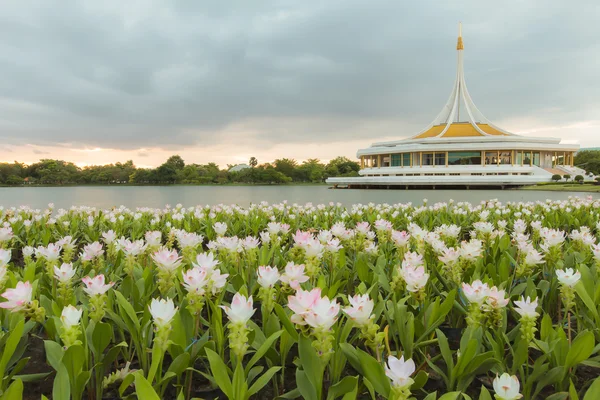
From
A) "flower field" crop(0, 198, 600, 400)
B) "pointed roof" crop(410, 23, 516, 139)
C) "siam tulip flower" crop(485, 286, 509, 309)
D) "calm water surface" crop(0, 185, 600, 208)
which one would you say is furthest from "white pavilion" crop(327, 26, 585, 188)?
"siam tulip flower" crop(485, 286, 509, 309)

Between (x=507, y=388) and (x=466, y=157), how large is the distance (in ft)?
155

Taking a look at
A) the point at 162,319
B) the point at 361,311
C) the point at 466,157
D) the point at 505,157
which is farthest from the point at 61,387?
the point at 505,157

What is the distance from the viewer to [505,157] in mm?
43812

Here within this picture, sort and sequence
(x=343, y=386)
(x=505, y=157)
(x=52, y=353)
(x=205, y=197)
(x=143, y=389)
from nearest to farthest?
(x=143, y=389) → (x=343, y=386) → (x=52, y=353) → (x=205, y=197) → (x=505, y=157)

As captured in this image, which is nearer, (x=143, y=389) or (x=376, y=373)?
(x=143, y=389)

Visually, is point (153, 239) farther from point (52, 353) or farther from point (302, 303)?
point (302, 303)

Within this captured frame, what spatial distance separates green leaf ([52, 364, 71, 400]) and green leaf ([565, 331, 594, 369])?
6.31 ft

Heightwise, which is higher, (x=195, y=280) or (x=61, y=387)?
(x=195, y=280)

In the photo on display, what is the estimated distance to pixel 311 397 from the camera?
4.66 ft

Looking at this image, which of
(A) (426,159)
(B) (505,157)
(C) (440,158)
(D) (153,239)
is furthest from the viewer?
(A) (426,159)

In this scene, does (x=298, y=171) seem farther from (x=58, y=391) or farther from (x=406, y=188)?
(x=58, y=391)

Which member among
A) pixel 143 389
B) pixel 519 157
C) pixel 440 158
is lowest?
pixel 143 389

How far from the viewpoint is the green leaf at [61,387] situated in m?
1.32

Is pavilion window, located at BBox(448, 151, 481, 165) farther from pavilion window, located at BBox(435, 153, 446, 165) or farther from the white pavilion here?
pavilion window, located at BBox(435, 153, 446, 165)
